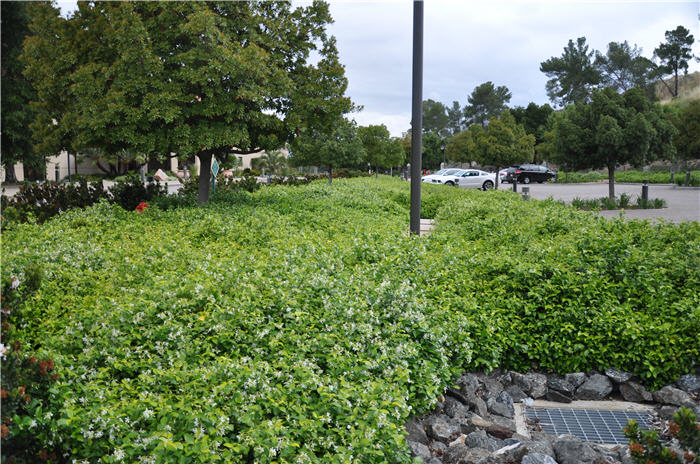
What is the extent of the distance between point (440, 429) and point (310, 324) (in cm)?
128

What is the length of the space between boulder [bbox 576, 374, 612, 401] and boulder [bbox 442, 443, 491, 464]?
6.02 feet

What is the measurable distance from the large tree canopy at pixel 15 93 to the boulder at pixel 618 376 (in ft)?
98.1

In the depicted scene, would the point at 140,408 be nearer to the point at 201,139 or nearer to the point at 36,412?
the point at 36,412

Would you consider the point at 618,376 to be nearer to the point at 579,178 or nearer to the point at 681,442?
the point at 681,442

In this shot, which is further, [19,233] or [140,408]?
[19,233]

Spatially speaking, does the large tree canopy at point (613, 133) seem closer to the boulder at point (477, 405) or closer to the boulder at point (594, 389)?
the boulder at point (594, 389)

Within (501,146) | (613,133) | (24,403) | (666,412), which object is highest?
(501,146)

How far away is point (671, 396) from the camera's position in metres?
4.68

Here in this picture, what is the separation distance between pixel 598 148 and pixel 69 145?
1893cm

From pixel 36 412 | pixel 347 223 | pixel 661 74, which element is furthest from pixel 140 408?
pixel 661 74

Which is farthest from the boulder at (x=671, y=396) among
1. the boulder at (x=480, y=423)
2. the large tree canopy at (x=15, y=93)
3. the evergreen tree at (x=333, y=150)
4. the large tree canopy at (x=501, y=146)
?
the large tree canopy at (x=15, y=93)

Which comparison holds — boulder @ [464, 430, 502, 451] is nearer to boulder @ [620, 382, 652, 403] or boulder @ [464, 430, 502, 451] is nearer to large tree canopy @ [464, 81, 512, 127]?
→ boulder @ [620, 382, 652, 403]

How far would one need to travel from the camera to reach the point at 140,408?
293cm

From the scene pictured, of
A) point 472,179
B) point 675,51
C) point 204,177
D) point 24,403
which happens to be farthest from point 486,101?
point 24,403
